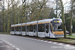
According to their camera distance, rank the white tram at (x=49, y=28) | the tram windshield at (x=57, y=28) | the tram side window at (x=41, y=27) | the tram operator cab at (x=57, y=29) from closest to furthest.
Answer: the tram operator cab at (x=57, y=29) < the white tram at (x=49, y=28) < the tram windshield at (x=57, y=28) < the tram side window at (x=41, y=27)

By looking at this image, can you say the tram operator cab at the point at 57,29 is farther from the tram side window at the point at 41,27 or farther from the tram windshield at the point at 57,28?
the tram side window at the point at 41,27

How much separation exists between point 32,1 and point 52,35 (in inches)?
901

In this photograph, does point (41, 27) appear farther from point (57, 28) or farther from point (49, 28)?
point (57, 28)

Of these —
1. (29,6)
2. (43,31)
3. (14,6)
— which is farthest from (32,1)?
(43,31)

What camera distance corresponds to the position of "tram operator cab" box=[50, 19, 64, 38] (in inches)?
935

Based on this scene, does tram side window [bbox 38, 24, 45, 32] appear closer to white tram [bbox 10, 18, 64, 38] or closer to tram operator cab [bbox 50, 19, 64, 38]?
white tram [bbox 10, 18, 64, 38]

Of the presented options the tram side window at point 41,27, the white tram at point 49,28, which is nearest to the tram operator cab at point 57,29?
the white tram at point 49,28

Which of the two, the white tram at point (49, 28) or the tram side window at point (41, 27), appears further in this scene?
the tram side window at point (41, 27)

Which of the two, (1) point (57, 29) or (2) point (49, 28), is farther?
(2) point (49, 28)

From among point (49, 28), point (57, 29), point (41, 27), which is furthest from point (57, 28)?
point (41, 27)

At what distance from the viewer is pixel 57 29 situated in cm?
2420

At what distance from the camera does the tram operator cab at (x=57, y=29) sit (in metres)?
23.7

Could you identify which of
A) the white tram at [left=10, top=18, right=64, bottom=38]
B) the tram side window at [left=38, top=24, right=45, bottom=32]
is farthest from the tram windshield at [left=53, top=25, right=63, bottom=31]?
the tram side window at [left=38, top=24, right=45, bottom=32]

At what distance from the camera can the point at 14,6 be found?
2350 inches
